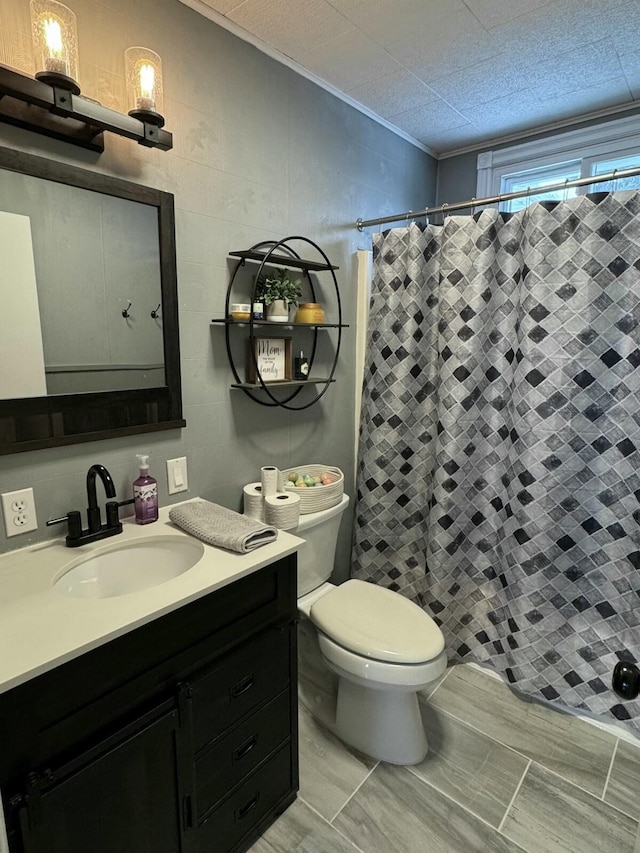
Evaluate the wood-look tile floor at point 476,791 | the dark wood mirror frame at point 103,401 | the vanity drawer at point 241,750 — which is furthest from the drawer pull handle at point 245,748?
the dark wood mirror frame at point 103,401

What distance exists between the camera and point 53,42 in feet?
3.48

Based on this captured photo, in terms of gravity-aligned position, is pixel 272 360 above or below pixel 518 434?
above

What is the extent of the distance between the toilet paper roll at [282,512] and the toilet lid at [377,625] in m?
0.32

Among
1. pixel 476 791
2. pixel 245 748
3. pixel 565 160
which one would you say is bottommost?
pixel 476 791

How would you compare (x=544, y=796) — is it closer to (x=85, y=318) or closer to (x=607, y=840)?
(x=607, y=840)

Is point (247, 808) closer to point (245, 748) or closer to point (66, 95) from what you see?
point (245, 748)

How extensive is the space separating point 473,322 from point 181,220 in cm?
117

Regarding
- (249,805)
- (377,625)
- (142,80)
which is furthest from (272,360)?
(249,805)

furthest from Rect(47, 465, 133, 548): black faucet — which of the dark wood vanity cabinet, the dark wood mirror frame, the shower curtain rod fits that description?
the shower curtain rod

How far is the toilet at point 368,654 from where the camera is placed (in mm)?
1450

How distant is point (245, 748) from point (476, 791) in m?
0.80

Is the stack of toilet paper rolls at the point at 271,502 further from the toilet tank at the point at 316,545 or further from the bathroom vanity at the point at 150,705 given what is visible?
the bathroom vanity at the point at 150,705

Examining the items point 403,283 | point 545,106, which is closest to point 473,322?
point 403,283

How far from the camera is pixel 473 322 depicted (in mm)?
1893
